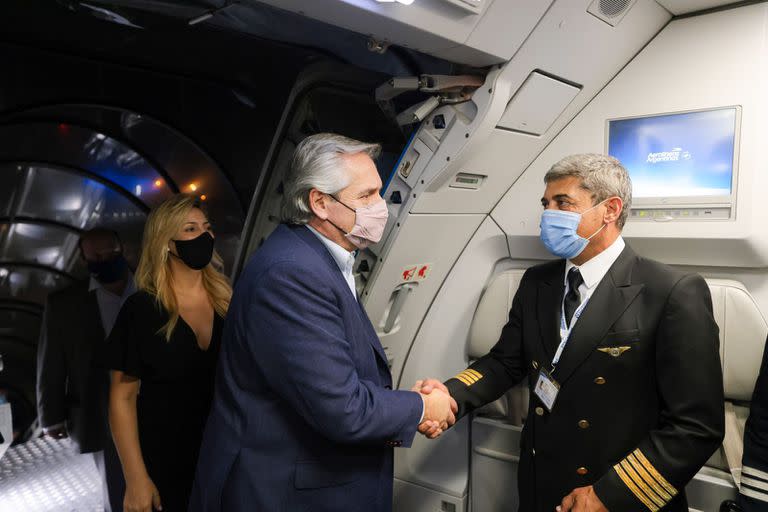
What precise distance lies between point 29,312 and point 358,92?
320 inches

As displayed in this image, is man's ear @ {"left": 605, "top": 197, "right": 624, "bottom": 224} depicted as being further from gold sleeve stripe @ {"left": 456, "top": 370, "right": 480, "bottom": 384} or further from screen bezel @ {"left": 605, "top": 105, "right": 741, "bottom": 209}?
gold sleeve stripe @ {"left": 456, "top": 370, "right": 480, "bottom": 384}

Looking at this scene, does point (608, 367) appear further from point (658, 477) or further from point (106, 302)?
point (106, 302)

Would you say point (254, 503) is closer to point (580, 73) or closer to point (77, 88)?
point (580, 73)

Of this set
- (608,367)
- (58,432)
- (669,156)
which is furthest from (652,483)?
(58,432)

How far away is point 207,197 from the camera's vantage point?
19.7ft

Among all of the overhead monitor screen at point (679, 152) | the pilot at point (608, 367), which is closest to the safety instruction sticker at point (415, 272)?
the pilot at point (608, 367)

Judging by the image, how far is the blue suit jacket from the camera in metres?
1.63

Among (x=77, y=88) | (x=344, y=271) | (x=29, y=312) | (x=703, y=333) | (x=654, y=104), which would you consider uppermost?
(x=77, y=88)

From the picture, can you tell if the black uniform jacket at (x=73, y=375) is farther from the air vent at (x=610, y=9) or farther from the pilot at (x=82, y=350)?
the air vent at (x=610, y=9)

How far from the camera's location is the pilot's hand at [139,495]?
7.13ft

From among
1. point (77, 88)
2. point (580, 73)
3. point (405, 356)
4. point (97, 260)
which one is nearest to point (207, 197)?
point (77, 88)

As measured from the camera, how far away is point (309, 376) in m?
1.61

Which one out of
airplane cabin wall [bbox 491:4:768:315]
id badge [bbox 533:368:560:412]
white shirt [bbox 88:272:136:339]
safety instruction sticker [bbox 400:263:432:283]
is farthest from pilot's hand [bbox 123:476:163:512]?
airplane cabin wall [bbox 491:4:768:315]

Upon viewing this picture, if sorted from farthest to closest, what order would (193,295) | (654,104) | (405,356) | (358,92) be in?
(358,92) < (405,356) < (654,104) < (193,295)
